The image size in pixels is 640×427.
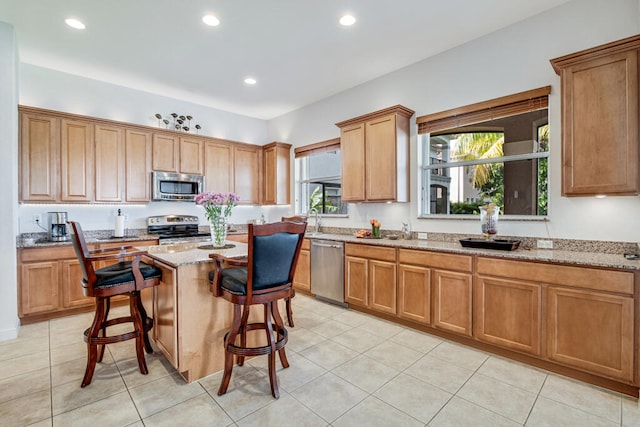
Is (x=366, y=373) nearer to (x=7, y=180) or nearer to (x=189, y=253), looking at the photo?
(x=189, y=253)

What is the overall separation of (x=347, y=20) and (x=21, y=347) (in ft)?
14.5

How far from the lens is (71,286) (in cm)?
365

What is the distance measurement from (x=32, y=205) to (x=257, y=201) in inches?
123

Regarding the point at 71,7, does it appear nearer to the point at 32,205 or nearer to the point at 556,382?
the point at 32,205

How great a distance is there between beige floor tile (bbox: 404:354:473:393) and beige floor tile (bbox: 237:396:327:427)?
918mm

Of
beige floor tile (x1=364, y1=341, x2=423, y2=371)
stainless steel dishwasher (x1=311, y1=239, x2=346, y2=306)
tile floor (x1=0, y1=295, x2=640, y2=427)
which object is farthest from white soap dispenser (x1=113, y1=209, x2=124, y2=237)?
beige floor tile (x1=364, y1=341, x2=423, y2=371)

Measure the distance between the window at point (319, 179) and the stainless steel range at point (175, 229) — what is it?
181 cm

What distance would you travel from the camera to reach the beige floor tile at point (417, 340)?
2.88 meters

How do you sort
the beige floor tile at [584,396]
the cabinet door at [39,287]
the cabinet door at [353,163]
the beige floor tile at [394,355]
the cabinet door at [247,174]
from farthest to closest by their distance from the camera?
1. the cabinet door at [247,174]
2. the cabinet door at [353,163]
3. the cabinet door at [39,287]
4. the beige floor tile at [394,355]
5. the beige floor tile at [584,396]

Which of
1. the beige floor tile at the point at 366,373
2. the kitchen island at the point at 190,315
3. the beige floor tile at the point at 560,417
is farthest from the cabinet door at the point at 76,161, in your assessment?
the beige floor tile at the point at 560,417

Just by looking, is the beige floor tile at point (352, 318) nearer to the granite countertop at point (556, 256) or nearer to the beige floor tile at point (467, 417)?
the granite countertop at point (556, 256)

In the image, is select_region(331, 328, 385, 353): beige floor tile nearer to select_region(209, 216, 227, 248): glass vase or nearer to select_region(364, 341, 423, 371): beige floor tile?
select_region(364, 341, 423, 371): beige floor tile

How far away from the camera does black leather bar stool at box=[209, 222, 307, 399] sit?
197 cm

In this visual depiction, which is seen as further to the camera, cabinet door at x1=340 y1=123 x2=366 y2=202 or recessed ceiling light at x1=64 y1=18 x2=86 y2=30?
cabinet door at x1=340 y1=123 x2=366 y2=202
